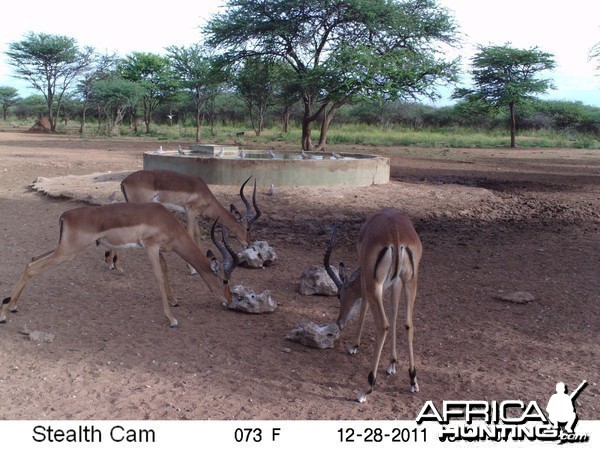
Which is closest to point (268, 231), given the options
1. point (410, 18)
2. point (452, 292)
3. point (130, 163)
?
point (452, 292)

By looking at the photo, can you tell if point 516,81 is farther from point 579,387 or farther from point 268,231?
point 579,387

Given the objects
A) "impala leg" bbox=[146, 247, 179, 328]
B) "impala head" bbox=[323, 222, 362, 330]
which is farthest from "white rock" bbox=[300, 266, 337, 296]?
"impala leg" bbox=[146, 247, 179, 328]

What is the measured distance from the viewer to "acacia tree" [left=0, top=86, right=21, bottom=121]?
6241 centimetres

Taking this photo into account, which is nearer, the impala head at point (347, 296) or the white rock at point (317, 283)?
the impala head at point (347, 296)

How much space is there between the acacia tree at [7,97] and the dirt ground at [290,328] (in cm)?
5763

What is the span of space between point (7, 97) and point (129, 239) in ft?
211

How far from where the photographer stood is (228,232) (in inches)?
349

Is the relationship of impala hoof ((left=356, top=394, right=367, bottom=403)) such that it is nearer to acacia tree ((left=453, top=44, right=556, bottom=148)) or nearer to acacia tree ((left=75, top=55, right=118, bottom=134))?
acacia tree ((left=453, top=44, right=556, bottom=148))

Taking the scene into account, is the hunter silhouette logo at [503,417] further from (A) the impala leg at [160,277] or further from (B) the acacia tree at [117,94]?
(B) the acacia tree at [117,94]

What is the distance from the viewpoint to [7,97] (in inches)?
2472

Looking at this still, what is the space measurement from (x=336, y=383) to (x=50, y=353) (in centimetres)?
212

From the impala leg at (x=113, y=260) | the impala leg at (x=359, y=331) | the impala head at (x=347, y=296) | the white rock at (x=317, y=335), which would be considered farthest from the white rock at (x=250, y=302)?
the impala leg at (x=113, y=260)

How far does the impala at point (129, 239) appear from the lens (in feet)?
18.2

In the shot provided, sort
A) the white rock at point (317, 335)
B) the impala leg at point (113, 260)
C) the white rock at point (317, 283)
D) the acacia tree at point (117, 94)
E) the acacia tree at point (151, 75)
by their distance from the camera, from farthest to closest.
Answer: the acacia tree at point (151, 75) < the acacia tree at point (117, 94) < the impala leg at point (113, 260) < the white rock at point (317, 283) < the white rock at point (317, 335)
